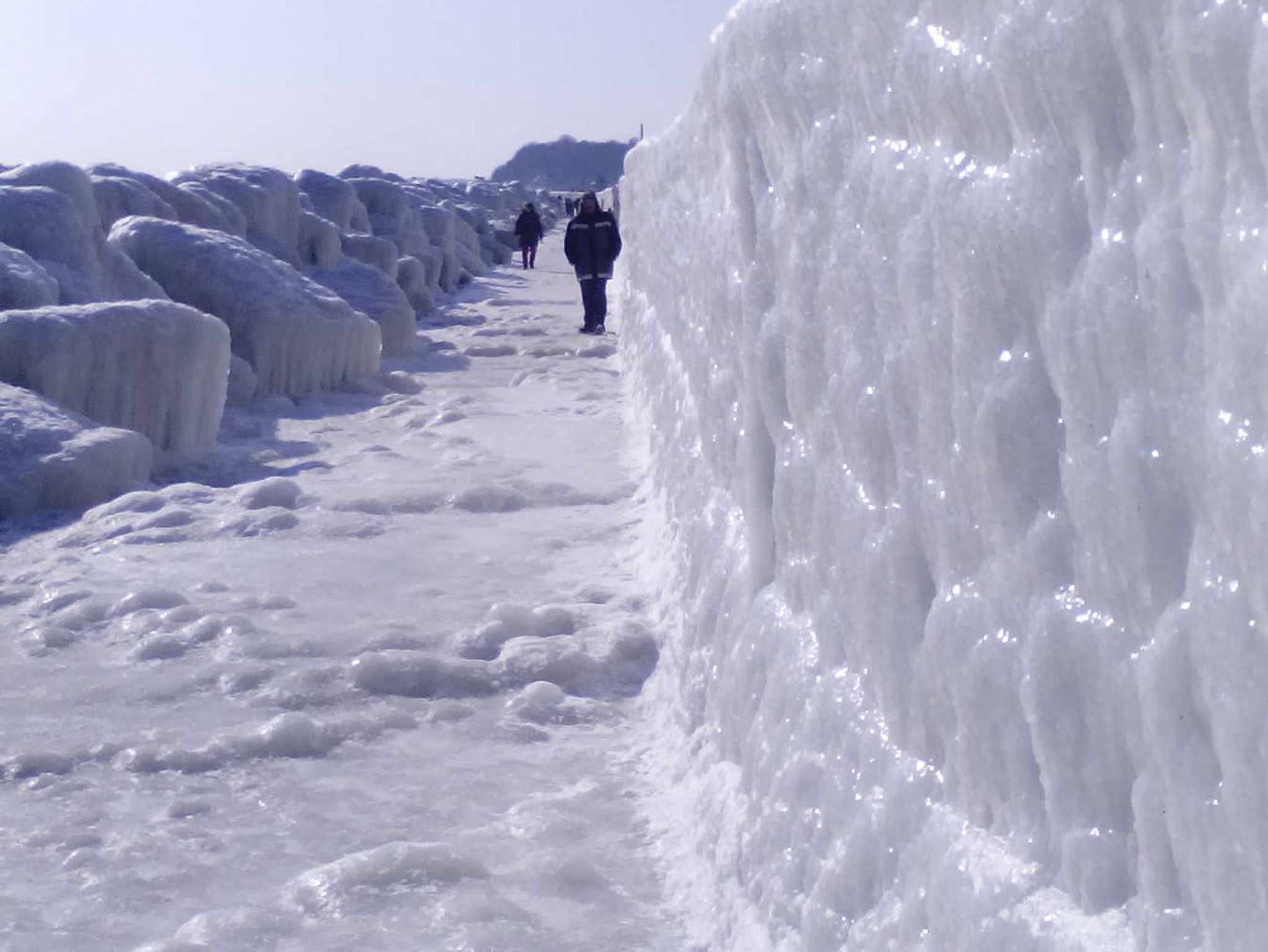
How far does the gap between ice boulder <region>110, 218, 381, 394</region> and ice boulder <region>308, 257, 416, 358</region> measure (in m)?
1.40

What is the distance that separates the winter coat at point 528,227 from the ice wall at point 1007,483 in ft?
73.7

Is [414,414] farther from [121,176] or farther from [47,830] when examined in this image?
[47,830]

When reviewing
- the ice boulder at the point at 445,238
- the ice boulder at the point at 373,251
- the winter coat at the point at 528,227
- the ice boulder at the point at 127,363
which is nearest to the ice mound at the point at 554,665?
the ice boulder at the point at 127,363

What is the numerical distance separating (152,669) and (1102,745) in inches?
146

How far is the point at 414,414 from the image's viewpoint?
942 centimetres

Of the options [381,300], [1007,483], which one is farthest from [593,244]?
[1007,483]

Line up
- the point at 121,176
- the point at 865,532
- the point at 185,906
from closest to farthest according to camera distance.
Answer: the point at 865,532 < the point at 185,906 < the point at 121,176

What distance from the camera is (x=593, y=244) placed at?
13.2 meters

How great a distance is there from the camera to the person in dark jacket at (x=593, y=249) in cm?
1319

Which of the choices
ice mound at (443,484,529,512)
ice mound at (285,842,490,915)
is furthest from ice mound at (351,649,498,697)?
ice mound at (443,484,529,512)

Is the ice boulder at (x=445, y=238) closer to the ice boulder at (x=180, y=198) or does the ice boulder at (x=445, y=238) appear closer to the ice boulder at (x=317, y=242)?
the ice boulder at (x=317, y=242)

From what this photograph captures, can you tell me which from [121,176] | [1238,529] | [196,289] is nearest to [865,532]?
[1238,529]

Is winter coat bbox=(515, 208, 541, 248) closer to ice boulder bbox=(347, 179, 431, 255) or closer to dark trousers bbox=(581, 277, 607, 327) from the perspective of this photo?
ice boulder bbox=(347, 179, 431, 255)

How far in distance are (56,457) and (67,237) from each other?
3666 millimetres
